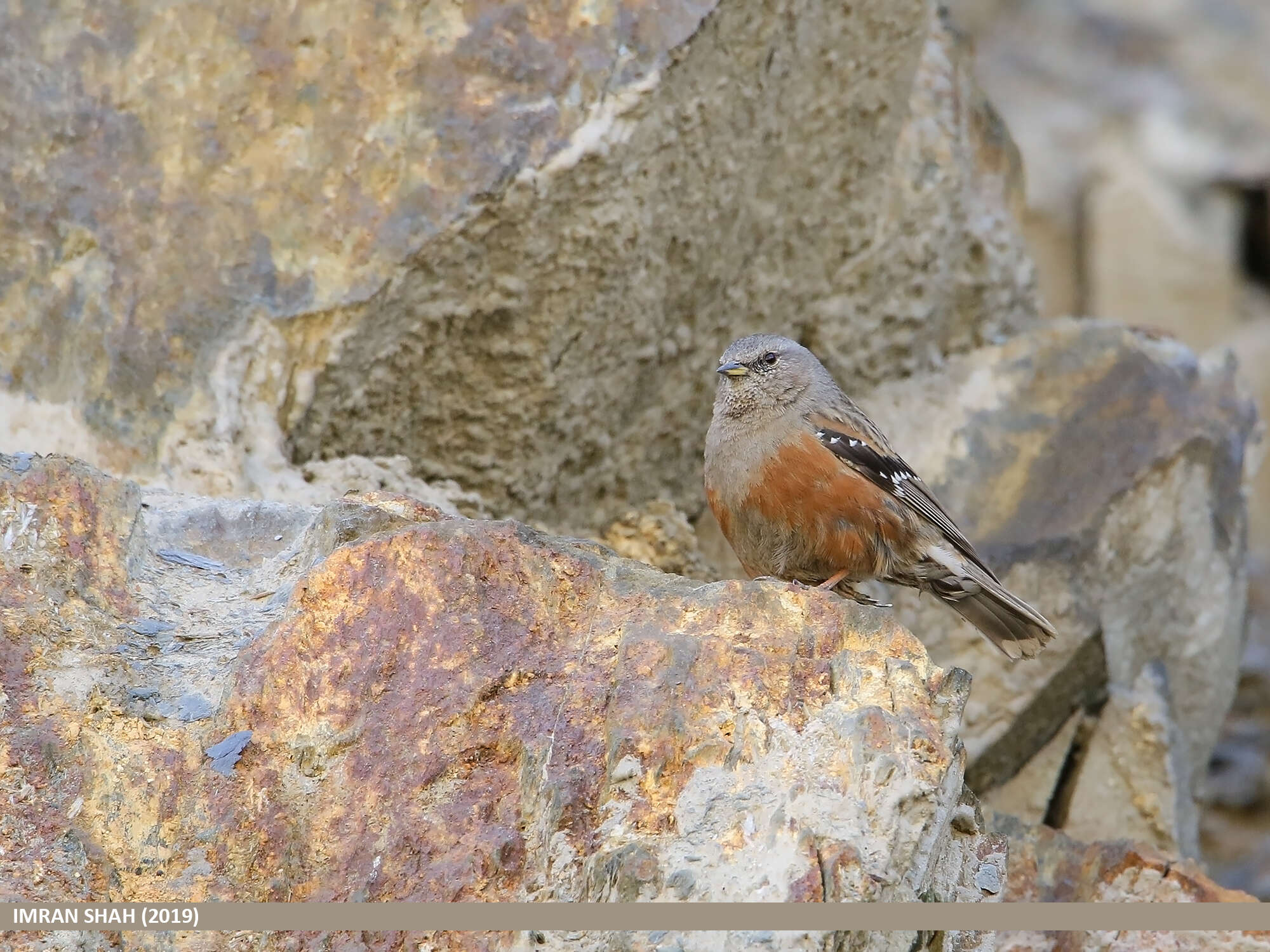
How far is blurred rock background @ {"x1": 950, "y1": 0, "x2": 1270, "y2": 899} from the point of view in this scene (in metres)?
13.4

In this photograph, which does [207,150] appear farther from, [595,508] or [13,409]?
[595,508]

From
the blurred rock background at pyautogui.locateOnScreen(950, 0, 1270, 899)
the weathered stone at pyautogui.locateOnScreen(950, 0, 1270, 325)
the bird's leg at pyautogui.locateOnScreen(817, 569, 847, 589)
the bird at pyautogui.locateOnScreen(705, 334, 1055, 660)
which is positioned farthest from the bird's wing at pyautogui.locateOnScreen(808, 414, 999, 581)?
the weathered stone at pyautogui.locateOnScreen(950, 0, 1270, 325)

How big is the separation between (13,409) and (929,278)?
3917 millimetres

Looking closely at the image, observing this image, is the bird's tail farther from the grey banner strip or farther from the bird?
the grey banner strip

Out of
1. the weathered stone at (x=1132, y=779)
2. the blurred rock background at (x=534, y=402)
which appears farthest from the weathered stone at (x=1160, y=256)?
the weathered stone at (x=1132, y=779)

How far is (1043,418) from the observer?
6.55 meters

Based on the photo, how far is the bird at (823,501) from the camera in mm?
5012

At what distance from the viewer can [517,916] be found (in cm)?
312

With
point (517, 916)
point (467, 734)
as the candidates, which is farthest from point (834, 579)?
point (517, 916)

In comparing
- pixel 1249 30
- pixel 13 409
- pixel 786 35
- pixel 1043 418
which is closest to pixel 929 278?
pixel 1043 418

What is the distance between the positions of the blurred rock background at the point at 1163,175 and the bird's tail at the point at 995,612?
24.8 feet

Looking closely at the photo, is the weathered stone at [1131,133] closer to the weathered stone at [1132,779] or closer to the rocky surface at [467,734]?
the weathered stone at [1132,779]

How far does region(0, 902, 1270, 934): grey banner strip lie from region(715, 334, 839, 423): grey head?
2345 mm

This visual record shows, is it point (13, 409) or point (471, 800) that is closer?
point (471, 800)
